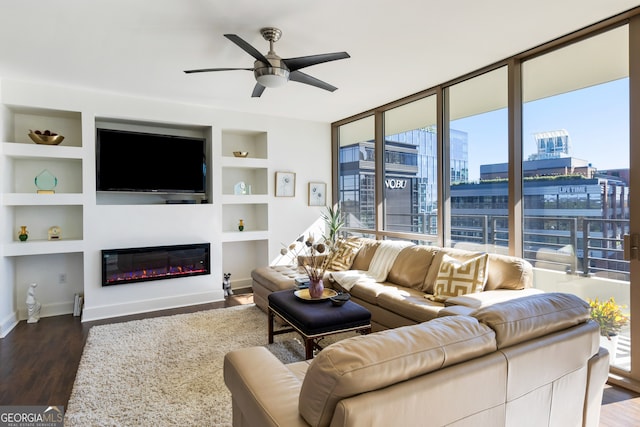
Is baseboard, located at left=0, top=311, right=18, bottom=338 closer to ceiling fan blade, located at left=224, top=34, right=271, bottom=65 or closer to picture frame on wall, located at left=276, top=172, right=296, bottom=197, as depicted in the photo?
picture frame on wall, located at left=276, top=172, right=296, bottom=197

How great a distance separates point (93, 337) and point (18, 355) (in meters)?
0.57

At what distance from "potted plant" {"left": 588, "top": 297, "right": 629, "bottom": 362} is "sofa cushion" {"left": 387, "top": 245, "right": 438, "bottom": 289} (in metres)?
1.41

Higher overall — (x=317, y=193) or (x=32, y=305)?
(x=317, y=193)

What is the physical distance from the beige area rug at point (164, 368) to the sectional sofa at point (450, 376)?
99cm

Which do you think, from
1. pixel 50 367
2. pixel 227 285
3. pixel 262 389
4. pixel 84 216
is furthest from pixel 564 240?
pixel 84 216

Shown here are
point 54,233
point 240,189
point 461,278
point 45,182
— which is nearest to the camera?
point 461,278

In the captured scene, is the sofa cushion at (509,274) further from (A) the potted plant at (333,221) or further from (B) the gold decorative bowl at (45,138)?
(B) the gold decorative bowl at (45,138)

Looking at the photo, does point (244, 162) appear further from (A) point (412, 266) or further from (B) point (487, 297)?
(B) point (487, 297)

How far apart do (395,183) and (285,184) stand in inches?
68.4

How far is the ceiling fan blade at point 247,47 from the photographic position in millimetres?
2286

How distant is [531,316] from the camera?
1452mm

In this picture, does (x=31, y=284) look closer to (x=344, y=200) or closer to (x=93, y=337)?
(x=93, y=337)

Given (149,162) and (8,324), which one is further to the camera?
(149,162)

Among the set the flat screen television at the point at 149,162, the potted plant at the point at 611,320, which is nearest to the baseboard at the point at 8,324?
the flat screen television at the point at 149,162
